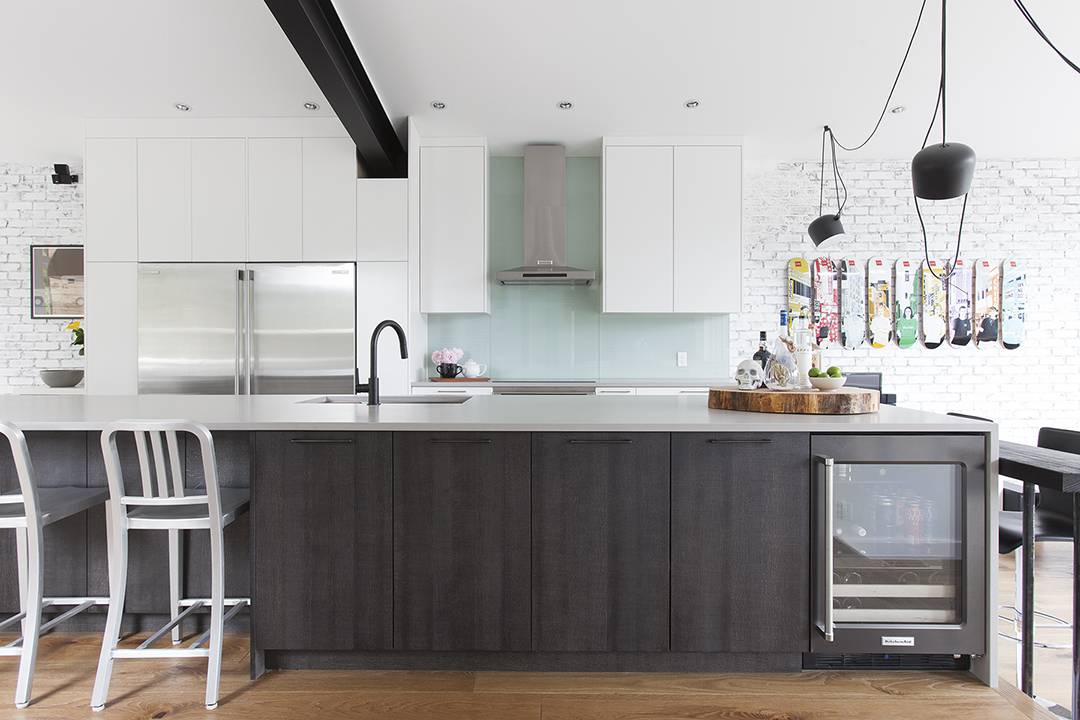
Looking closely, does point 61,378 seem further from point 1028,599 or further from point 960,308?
point 960,308

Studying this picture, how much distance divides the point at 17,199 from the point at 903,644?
6436mm

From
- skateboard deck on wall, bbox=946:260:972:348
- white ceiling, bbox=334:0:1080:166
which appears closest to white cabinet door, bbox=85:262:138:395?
white ceiling, bbox=334:0:1080:166

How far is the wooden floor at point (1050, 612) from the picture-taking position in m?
2.04

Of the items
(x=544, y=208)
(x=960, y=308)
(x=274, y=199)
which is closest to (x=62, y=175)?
(x=274, y=199)

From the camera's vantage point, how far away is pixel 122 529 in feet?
5.80

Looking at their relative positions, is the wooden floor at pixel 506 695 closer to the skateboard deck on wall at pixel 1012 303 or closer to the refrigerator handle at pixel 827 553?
the refrigerator handle at pixel 827 553

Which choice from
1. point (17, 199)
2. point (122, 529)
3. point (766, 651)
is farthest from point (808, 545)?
point (17, 199)

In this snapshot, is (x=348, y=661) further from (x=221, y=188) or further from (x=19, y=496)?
(x=221, y=188)

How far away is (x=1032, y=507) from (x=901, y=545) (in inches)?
14.8

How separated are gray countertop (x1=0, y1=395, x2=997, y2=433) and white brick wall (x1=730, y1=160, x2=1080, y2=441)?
2.64 meters

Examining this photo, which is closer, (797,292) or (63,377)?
(63,377)

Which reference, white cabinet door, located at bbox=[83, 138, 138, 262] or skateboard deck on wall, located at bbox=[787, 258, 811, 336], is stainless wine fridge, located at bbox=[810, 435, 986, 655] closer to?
skateboard deck on wall, located at bbox=[787, 258, 811, 336]

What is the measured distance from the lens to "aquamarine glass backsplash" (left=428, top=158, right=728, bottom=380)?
4695mm

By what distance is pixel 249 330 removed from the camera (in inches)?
158
